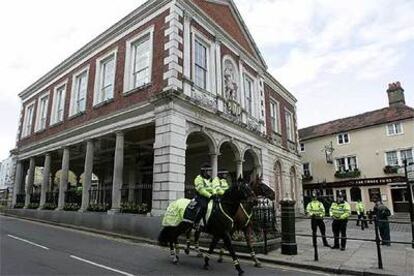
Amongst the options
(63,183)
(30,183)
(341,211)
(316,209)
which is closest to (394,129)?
(316,209)

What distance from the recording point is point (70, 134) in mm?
19016

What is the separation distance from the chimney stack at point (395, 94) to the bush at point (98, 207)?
29435mm

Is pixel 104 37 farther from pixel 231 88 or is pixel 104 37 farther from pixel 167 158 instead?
pixel 167 158

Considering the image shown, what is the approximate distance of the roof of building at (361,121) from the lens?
30719mm

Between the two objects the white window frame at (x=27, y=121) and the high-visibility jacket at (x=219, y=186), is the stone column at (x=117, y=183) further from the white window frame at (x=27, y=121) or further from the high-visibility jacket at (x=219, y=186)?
the white window frame at (x=27, y=121)

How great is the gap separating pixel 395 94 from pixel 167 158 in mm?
28886

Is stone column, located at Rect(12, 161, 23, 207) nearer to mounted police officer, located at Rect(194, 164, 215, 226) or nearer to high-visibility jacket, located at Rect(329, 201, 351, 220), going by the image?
mounted police officer, located at Rect(194, 164, 215, 226)

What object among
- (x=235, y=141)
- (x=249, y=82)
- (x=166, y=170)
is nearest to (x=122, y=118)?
(x=166, y=170)

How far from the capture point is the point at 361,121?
33.8 m

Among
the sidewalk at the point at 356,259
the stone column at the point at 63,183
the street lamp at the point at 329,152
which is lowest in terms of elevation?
the sidewalk at the point at 356,259

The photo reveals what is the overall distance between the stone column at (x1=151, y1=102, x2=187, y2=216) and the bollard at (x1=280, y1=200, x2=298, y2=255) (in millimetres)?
4138

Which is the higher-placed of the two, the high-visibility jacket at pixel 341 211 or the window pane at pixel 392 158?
the window pane at pixel 392 158

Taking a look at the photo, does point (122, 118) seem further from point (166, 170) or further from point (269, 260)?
point (269, 260)

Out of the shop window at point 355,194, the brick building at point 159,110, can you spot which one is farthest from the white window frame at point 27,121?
the shop window at point 355,194
